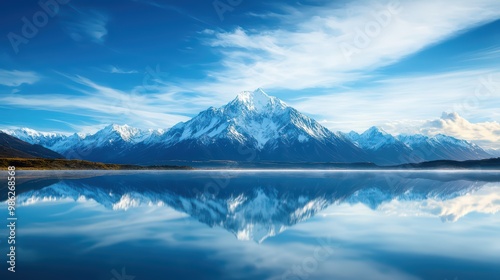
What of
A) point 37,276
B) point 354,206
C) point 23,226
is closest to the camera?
point 37,276

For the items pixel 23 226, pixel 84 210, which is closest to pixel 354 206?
pixel 84 210

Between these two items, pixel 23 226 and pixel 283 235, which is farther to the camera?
pixel 23 226

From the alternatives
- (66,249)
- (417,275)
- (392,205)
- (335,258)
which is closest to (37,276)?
(66,249)

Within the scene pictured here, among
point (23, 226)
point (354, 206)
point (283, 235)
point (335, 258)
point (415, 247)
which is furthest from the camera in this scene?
point (354, 206)

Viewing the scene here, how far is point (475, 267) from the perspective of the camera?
1886 cm

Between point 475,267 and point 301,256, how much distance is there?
29.4 feet

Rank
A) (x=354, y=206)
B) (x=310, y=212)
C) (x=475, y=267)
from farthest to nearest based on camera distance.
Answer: (x=354, y=206)
(x=310, y=212)
(x=475, y=267)

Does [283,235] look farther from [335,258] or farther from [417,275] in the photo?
[417,275]

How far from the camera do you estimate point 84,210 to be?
39281 mm

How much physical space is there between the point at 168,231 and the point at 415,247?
57.7 ft

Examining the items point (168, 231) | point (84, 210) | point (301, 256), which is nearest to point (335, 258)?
point (301, 256)

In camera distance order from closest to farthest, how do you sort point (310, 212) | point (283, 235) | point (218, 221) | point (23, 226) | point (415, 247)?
1. point (415, 247)
2. point (283, 235)
3. point (23, 226)
4. point (218, 221)
5. point (310, 212)

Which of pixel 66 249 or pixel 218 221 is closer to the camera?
pixel 66 249

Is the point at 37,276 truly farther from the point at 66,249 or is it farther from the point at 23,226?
the point at 23,226
